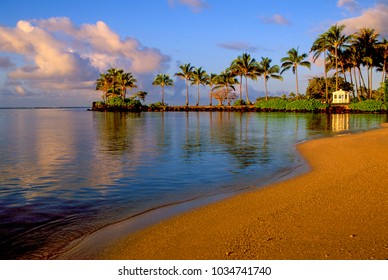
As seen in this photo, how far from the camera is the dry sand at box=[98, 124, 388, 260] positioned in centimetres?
554

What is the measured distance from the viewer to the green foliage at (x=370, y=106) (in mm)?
73812

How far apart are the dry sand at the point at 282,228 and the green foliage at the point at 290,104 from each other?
76.4 m

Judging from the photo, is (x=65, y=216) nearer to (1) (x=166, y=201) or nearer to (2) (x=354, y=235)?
(1) (x=166, y=201)

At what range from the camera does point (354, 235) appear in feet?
19.6

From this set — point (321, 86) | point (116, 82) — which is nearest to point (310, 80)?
point (321, 86)

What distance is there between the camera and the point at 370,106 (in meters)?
74.7

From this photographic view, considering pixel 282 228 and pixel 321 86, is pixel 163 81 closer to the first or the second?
pixel 321 86

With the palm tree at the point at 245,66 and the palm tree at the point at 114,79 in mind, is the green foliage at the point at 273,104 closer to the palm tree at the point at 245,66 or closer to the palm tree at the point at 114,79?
the palm tree at the point at 245,66

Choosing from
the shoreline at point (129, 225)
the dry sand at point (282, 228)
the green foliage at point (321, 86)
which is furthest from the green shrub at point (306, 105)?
the dry sand at point (282, 228)

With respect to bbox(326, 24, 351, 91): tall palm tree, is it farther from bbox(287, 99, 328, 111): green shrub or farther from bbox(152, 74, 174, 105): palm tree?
bbox(152, 74, 174, 105): palm tree

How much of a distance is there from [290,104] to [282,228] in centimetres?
8690

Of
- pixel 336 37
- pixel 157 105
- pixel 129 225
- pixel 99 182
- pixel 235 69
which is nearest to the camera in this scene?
pixel 129 225

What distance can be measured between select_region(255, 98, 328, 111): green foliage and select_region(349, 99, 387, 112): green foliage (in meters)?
6.85

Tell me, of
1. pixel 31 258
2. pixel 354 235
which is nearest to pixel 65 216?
pixel 31 258
